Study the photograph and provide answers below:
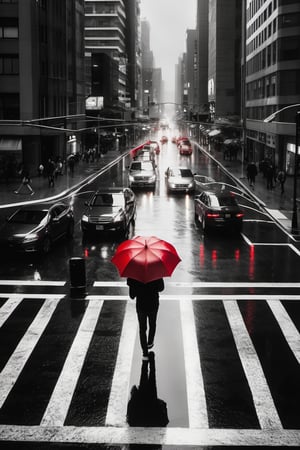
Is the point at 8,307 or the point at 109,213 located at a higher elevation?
the point at 109,213

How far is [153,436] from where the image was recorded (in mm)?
8195

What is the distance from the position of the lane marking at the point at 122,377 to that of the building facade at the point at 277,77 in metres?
37.7

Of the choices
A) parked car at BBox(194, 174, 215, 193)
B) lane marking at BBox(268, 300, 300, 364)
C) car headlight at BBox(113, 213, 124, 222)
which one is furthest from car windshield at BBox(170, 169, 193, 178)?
lane marking at BBox(268, 300, 300, 364)

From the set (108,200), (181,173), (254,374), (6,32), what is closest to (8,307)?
(254,374)

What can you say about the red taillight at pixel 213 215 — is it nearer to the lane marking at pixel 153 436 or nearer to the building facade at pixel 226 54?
the lane marking at pixel 153 436

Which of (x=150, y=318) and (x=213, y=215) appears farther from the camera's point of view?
(x=213, y=215)

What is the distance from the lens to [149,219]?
2864cm

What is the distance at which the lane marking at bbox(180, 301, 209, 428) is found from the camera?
28.8ft

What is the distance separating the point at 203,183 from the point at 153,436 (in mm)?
39524

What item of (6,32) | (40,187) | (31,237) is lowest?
(31,237)

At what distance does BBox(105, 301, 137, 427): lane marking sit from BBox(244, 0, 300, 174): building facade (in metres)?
37.7

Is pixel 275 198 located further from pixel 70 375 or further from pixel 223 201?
pixel 70 375

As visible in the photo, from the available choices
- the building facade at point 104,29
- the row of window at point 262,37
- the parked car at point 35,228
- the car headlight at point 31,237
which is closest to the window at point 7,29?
the row of window at point 262,37

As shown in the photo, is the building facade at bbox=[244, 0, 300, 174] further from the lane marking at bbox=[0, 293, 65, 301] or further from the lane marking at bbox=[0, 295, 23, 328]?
the lane marking at bbox=[0, 295, 23, 328]
